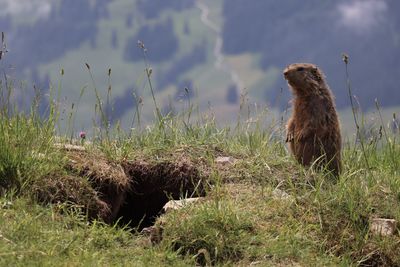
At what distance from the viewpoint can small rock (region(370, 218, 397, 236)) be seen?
16.9 ft

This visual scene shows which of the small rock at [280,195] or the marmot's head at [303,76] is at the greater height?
the marmot's head at [303,76]

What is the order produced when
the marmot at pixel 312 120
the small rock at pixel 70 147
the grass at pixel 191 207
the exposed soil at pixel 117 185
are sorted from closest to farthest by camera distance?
the grass at pixel 191 207, the exposed soil at pixel 117 185, the small rock at pixel 70 147, the marmot at pixel 312 120

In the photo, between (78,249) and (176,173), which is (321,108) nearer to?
(176,173)

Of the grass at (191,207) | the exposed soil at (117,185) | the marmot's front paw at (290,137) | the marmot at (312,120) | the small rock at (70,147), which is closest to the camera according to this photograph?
the grass at (191,207)

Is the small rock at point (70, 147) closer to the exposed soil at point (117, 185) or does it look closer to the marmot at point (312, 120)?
the exposed soil at point (117, 185)

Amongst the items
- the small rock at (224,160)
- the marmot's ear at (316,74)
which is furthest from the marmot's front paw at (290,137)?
the small rock at (224,160)

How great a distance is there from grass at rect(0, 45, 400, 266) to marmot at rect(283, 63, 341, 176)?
19 centimetres

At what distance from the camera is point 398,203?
558 centimetres

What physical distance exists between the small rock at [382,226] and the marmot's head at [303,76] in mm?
1949

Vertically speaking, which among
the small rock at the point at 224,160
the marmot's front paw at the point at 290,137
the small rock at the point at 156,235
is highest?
the marmot's front paw at the point at 290,137

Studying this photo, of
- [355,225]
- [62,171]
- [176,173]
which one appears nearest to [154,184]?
[176,173]

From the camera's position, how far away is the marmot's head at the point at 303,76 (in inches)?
272

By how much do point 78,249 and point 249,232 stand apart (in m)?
1.20

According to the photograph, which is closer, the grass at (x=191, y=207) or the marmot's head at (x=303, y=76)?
the grass at (x=191, y=207)
